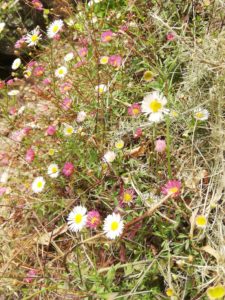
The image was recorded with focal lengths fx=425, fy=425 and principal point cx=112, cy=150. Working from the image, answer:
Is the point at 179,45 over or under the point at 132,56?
under

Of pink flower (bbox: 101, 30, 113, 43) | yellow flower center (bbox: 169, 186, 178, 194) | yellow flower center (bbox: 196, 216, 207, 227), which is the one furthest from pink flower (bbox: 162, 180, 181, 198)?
pink flower (bbox: 101, 30, 113, 43)

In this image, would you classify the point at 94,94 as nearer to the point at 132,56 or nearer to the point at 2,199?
the point at 132,56

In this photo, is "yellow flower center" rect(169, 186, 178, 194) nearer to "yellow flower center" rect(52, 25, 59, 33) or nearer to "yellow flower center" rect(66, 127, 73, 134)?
"yellow flower center" rect(66, 127, 73, 134)

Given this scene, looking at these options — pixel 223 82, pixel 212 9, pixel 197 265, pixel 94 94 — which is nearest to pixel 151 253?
pixel 197 265

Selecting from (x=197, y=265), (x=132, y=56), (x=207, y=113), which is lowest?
(x=197, y=265)

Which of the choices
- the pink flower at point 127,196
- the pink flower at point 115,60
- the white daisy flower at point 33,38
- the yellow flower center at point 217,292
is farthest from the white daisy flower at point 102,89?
the yellow flower center at point 217,292

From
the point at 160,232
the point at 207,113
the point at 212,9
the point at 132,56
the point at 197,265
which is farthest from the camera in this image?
the point at 132,56

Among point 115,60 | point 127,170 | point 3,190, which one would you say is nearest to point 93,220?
point 127,170

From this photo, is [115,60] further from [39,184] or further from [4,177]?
[4,177]
